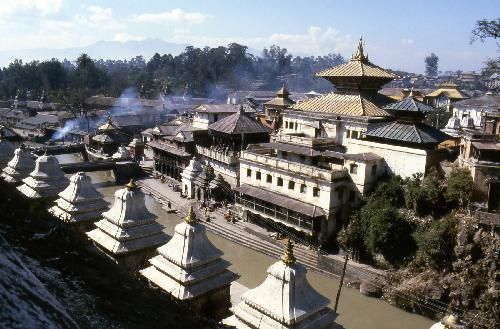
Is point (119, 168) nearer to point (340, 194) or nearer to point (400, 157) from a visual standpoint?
point (340, 194)

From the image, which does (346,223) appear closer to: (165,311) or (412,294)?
(412,294)

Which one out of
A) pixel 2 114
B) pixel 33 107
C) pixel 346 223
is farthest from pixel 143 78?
pixel 346 223

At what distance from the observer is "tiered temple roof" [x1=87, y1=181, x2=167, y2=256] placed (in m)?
16.5

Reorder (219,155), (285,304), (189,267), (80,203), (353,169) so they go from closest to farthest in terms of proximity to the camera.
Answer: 1. (285,304)
2. (189,267)
3. (80,203)
4. (353,169)
5. (219,155)

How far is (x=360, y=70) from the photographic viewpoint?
37.2 meters

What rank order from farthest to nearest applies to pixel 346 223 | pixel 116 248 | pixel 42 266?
1. pixel 346 223
2. pixel 116 248
3. pixel 42 266

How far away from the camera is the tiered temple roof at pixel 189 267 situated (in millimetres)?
14117

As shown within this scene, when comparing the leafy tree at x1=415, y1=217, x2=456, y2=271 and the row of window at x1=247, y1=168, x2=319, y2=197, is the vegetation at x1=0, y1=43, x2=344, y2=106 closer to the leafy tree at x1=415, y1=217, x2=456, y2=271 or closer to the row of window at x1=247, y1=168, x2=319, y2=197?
the row of window at x1=247, y1=168, x2=319, y2=197

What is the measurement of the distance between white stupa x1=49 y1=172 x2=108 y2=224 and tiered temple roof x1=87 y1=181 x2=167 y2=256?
2.34 m

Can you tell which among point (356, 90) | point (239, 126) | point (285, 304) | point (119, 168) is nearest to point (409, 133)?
point (356, 90)

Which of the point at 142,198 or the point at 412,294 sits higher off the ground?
the point at 142,198

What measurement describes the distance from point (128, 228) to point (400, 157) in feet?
64.6

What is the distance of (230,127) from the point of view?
43.4 meters

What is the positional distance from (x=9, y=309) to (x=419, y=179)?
27463mm
